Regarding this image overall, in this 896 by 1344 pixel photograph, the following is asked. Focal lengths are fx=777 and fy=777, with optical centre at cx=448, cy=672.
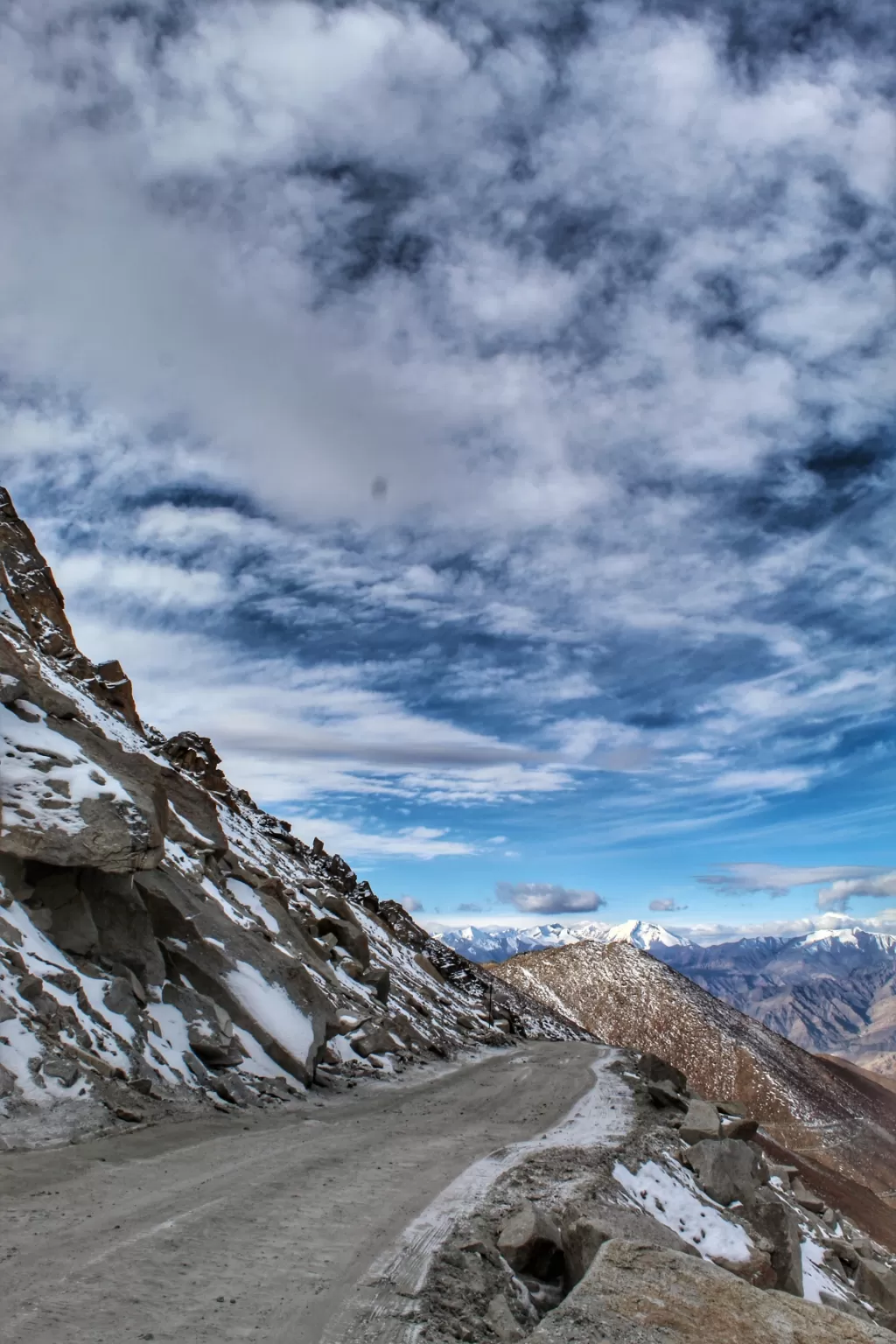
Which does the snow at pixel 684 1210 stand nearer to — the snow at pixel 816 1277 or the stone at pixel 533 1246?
the snow at pixel 816 1277

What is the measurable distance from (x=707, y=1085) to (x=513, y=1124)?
379ft

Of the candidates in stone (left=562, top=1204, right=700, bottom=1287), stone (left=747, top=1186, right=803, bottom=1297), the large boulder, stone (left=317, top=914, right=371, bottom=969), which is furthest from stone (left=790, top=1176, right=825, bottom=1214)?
stone (left=317, top=914, right=371, bottom=969)

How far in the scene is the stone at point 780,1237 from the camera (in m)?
14.4

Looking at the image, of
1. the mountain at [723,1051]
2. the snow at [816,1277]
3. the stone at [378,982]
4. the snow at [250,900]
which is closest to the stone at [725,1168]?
the snow at [816,1277]

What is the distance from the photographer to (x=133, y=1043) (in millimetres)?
17641

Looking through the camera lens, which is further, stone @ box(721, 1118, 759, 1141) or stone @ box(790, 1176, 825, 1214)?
stone @ box(790, 1176, 825, 1214)

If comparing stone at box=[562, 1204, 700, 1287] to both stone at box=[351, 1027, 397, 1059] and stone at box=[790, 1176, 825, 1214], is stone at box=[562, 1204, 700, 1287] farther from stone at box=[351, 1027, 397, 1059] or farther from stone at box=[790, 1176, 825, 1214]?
stone at box=[351, 1027, 397, 1059]

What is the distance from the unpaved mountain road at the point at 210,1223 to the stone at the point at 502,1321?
1.47 meters

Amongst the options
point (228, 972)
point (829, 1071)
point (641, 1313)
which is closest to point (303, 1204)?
point (641, 1313)

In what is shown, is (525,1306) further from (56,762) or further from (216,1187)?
(56,762)

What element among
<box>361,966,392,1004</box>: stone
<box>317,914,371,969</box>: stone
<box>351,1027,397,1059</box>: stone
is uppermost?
<box>317,914,371,969</box>: stone

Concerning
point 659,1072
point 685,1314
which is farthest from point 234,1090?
point 659,1072

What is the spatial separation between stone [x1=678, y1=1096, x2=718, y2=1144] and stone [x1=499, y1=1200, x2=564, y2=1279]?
11062 millimetres

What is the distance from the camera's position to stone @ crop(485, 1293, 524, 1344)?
301 inches
